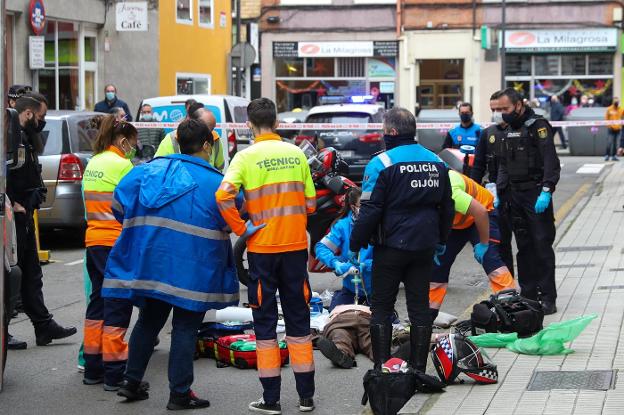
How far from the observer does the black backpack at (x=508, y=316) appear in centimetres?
918

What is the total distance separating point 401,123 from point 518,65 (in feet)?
121

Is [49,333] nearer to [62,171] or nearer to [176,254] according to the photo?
[176,254]

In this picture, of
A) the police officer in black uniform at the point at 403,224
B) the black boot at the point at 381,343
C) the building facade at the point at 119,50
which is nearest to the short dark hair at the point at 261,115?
the police officer in black uniform at the point at 403,224

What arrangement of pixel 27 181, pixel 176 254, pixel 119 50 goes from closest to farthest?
pixel 176 254 → pixel 27 181 → pixel 119 50

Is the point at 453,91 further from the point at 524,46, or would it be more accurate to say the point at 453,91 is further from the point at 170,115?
the point at 170,115

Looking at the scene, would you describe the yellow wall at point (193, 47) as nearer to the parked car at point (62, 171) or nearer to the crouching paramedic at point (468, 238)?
the parked car at point (62, 171)

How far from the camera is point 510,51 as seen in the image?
43.6 m

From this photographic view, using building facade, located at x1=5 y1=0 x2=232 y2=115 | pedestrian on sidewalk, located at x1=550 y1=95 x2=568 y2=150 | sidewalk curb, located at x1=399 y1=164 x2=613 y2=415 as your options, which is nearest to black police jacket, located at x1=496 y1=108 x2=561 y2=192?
sidewalk curb, located at x1=399 y1=164 x2=613 y2=415

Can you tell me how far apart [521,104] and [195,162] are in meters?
4.01

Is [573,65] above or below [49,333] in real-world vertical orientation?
above

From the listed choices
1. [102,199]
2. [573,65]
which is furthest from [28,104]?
[573,65]

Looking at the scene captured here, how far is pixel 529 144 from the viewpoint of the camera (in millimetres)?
10406

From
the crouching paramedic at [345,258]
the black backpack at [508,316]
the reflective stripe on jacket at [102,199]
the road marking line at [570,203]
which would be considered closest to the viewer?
the reflective stripe on jacket at [102,199]

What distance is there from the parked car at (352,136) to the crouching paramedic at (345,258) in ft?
42.8
